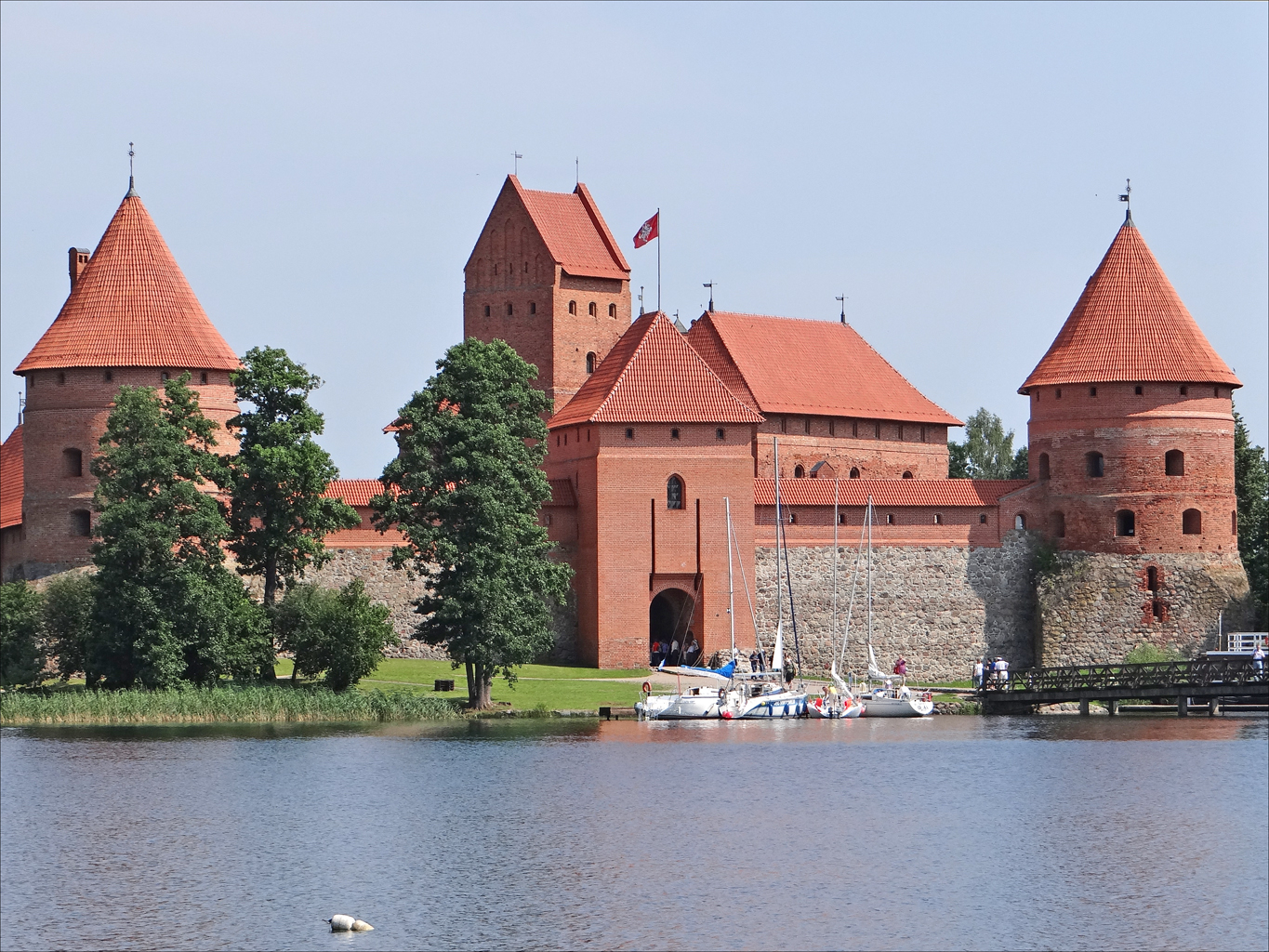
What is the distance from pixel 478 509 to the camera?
38000 millimetres

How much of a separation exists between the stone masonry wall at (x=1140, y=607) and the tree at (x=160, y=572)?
17.2 m

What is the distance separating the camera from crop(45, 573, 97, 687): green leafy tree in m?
38.0

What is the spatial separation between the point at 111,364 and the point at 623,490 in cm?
1068

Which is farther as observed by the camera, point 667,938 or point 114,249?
point 114,249

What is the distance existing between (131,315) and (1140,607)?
22013 millimetres

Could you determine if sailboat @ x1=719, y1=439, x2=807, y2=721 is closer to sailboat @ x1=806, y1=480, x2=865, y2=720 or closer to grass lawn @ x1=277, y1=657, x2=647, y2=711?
sailboat @ x1=806, y1=480, x2=865, y2=720

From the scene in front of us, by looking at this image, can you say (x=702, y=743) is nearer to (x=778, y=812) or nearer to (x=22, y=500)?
(x=778, y=812)

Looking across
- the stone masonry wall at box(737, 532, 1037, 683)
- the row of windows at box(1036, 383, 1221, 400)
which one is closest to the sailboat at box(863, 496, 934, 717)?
the stone masonry wall at box(737, 532, 1037, 683)

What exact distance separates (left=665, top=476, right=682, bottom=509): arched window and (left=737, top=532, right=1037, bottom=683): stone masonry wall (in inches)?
89.8

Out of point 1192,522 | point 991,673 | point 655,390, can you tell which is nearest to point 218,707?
point 655,390

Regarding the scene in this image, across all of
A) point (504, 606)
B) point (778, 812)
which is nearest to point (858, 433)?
point (504, 606)

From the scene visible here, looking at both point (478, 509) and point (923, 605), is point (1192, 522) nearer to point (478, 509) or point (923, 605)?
point (923, 605)

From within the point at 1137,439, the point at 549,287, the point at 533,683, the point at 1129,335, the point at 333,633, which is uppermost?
the point at 549,287

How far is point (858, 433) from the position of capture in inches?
2040
